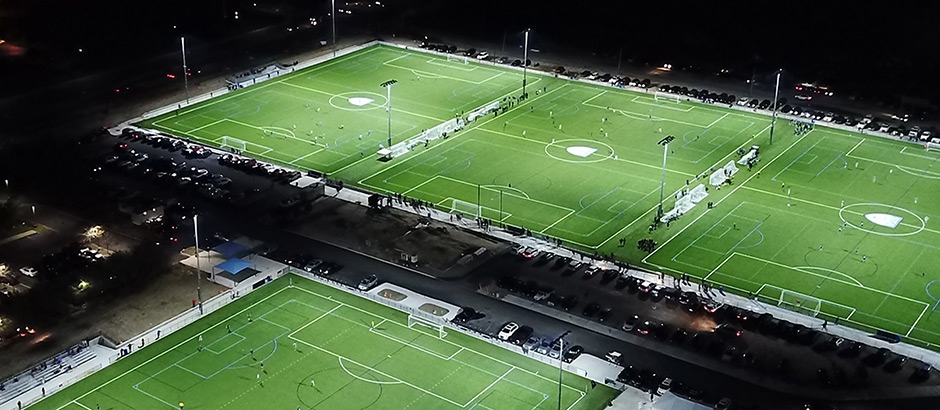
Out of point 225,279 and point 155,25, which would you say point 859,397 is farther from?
point 155,25

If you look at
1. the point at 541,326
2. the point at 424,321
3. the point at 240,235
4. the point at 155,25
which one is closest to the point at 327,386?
the point at 424,321

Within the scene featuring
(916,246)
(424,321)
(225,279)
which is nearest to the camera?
(424,321)

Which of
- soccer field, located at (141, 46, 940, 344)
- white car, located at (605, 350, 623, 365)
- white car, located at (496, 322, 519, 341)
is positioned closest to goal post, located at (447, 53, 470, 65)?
soccer field, located at (141, 46, 940, 344)

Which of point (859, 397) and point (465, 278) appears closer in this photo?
point (859, 397)

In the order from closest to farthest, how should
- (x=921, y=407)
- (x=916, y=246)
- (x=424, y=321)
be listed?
1. (x=921, y=407)
2. (x=424, y=321)
3. (x=916, y=246)

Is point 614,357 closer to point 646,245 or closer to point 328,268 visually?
point 646,245

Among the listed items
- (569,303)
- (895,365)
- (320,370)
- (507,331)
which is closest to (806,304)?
(895,365)

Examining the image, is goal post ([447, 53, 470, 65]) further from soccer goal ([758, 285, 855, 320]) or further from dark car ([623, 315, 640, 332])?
dark car ([623, 315, 640, 332])
